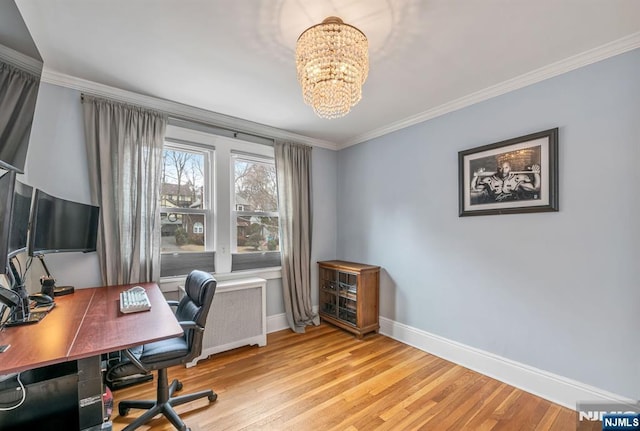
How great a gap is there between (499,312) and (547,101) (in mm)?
1737

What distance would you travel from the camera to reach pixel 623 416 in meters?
1.75

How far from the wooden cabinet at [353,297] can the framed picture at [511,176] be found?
1.28m

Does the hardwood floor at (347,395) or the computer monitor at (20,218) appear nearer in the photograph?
the computer monitor at (20,218)

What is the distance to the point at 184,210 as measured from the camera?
290 centimetres

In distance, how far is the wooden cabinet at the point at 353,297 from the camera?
318 cm

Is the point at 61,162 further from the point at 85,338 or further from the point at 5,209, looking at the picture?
the point at 85,338

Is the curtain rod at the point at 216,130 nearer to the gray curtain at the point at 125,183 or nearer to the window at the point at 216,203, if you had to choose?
the window at the point at 216,203

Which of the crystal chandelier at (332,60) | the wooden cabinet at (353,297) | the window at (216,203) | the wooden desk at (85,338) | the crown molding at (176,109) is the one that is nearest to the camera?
the wooden desk at (85,338)

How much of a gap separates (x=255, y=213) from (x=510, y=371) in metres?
2.91

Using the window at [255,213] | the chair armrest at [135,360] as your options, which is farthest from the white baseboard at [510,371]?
the chair armrest at [135,360]

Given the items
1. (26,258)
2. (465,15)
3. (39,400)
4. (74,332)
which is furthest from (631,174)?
(26,258)

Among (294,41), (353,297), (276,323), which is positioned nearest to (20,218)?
(294,41)

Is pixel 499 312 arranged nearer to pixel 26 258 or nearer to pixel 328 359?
pixel 328 359

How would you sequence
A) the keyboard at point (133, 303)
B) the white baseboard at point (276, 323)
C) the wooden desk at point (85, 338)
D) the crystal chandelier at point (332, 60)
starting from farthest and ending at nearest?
the white baseboard at point (276, 323) → the keyboard at point (133, 303) → the crystal chandelier at point (332, 60) → the wooden desk at point (85, 338)
